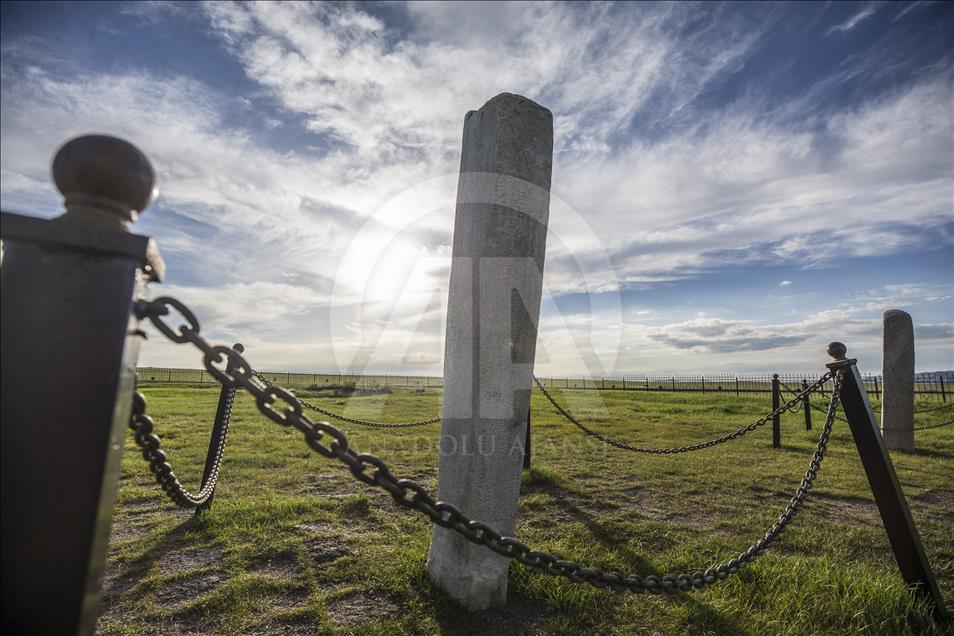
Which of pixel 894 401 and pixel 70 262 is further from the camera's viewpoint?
pixel 894 401

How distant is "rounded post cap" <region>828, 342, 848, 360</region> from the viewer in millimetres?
3105

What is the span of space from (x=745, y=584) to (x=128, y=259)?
379 cm

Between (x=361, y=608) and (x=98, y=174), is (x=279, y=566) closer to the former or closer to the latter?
(x=361, y=608)

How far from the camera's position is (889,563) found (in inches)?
146

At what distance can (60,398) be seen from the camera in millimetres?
1155

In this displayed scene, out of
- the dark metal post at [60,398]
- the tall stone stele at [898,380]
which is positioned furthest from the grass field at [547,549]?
the dark metal post at [60,398]

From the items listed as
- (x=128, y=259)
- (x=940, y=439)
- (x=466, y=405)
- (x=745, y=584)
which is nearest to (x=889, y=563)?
(x=745, y=584)

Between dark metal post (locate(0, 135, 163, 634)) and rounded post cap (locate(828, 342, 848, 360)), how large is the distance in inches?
149

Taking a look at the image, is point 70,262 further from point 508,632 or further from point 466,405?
point 508,632

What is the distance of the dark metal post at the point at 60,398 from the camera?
3.74 feet

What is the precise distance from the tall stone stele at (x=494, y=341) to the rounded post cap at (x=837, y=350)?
197 centimetres

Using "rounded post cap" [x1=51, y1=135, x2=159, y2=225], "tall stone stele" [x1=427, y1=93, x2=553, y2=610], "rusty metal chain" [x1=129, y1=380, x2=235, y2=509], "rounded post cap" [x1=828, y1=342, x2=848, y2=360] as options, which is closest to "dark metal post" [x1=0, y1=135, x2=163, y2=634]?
"rounded post cap" [x1=51, y1=135, x2=159, y2=225]

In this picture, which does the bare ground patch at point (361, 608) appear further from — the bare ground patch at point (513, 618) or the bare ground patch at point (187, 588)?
the bare ground patch at point (187, 588)

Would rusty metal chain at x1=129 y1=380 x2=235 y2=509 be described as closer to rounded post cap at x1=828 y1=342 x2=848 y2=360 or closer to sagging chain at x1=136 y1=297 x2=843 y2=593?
sagging chain at x1=136 y1=297 x2=843 y2=593
